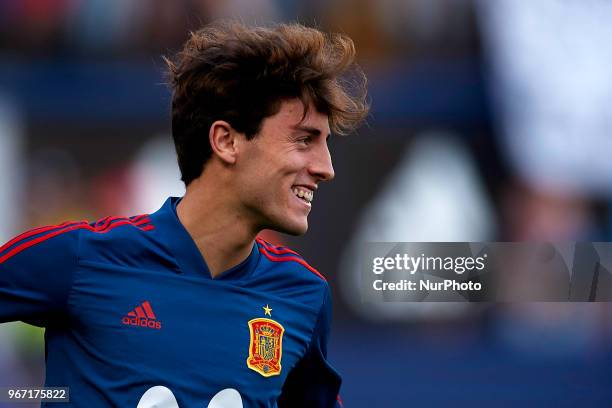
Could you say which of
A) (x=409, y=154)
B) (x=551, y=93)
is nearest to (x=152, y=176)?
(x=409, y=154)

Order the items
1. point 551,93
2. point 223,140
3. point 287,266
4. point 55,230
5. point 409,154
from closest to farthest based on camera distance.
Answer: point 55,230 → point 223,140 → point 287,266 → point 551,93 → point 409,154

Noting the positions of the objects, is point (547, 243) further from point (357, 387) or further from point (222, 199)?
point (222, 199)

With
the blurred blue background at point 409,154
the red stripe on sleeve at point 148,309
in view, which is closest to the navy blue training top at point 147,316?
the red stripe on sleeve at point 148,309

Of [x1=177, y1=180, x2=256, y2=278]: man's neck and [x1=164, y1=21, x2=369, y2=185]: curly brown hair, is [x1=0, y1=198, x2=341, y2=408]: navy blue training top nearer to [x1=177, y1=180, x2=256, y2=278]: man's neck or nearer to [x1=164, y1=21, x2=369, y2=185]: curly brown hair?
[x1=177, y1=180, x2=256, y2=278]: man's neck

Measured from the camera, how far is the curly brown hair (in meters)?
2.85

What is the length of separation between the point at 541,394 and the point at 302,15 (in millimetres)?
3099

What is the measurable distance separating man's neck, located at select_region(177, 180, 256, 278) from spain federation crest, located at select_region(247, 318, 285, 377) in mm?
185

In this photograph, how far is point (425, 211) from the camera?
23.6 ft

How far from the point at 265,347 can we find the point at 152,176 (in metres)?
4.75

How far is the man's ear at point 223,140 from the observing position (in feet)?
9.32

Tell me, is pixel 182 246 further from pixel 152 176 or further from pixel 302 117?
pixel 152 176

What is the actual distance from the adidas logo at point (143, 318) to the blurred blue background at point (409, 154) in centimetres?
438

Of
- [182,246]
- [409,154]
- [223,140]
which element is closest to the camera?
[182,246]

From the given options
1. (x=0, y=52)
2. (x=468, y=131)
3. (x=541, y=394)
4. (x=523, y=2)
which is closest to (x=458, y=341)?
(x=541, y=394)
